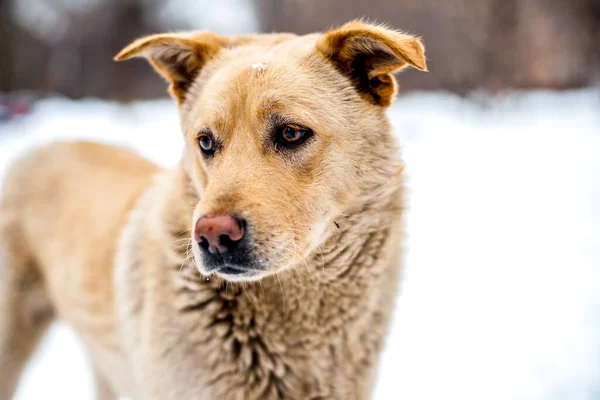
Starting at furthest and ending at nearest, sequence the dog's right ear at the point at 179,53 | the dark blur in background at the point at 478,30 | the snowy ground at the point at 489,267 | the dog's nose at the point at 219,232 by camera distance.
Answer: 1. the dark blur in background at the point at 478,30
2. the snowy ground at the point at 489,267
3. the dog's right ear at the point at 179,53
4. the dog's nose at the point at 219,232

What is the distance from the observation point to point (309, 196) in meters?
1.89

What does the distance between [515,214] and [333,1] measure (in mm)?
9257

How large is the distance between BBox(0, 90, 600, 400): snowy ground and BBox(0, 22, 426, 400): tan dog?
465mm

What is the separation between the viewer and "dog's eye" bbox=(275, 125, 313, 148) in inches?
75.9

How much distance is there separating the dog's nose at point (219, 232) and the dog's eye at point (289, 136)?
42 centimetres

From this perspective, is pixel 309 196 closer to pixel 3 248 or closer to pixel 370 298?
pixel 370 298

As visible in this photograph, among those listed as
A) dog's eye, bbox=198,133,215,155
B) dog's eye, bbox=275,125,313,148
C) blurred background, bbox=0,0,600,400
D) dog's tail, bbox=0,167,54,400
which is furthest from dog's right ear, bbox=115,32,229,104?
dog's tail, bbox=0,167,54,400

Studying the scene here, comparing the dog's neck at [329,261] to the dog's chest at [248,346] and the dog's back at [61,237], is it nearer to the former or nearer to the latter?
the dog's chest at [248,346]

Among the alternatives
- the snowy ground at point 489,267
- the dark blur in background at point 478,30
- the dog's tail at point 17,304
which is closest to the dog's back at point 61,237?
the dog's tail at point 17,304

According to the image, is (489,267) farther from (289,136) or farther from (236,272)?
(236,272)

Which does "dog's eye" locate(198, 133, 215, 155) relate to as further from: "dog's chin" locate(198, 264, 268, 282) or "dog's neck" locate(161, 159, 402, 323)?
"dog's chin" locate(198, 264, 268, 282)

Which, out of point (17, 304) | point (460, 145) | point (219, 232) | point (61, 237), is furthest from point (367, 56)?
point (460, 145)

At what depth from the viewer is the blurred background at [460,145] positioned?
11.9ft

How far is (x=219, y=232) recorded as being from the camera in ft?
5.39
